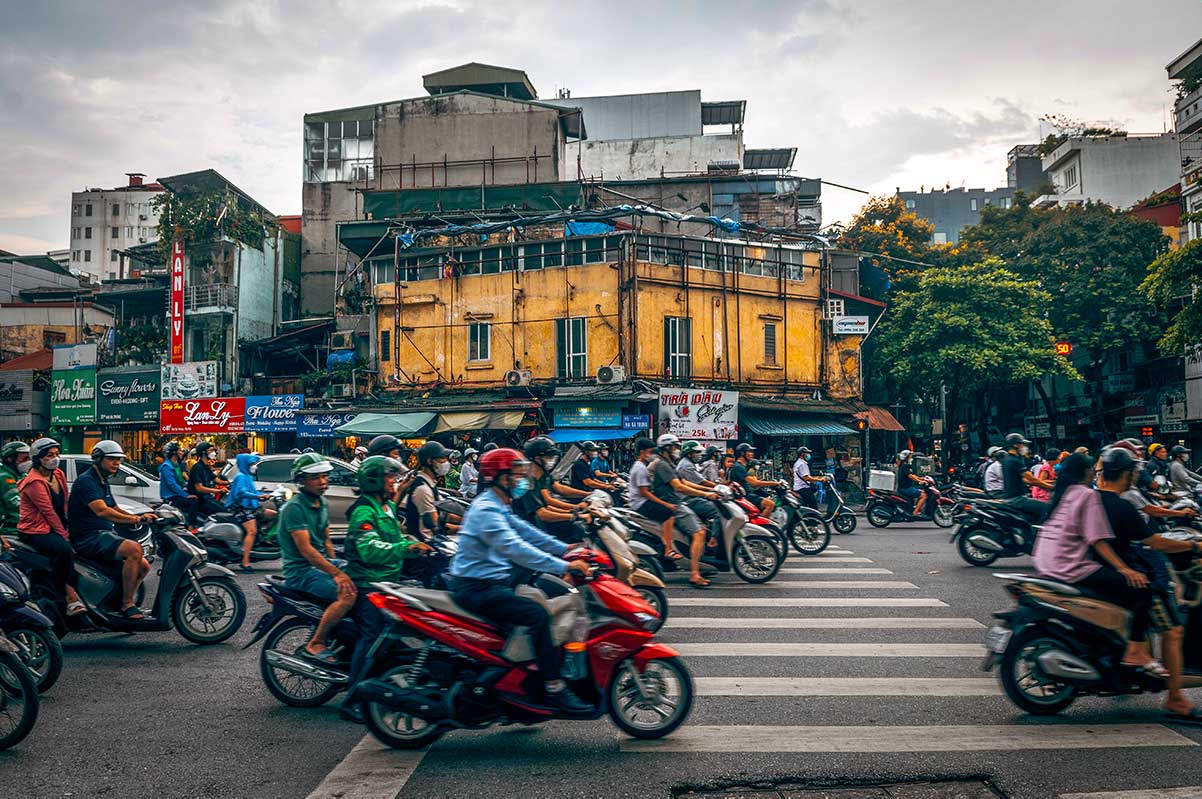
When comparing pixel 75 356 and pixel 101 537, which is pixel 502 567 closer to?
pixel 101 537

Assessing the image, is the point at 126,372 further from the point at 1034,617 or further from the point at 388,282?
the point at 1034,617

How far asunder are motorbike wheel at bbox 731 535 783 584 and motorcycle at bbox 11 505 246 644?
541 cm

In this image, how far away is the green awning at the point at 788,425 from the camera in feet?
87.8

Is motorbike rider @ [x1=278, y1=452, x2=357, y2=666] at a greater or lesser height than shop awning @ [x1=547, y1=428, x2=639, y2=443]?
lesser

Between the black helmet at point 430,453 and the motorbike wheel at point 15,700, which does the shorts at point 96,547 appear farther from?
the black helmet at point 430,453

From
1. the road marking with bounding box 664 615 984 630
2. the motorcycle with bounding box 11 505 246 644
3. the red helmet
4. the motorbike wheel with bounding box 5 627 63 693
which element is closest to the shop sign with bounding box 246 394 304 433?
the motorcycle with bounding box 11 505 246 644

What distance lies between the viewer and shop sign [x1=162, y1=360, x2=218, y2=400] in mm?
32688

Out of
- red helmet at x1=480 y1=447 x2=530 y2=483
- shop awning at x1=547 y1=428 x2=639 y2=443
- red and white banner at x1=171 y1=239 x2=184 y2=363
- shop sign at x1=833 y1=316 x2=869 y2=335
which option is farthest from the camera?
red and white banner at x1=171 y1=239 x2=184 y2=363

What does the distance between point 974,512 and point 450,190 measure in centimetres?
2619

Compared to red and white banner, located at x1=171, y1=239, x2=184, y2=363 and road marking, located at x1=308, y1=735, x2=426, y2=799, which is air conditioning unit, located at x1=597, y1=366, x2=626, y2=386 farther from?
road marking, located at x1=308, y1=735, x2=426, y2=799

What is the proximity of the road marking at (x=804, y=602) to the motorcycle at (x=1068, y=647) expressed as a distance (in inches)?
141

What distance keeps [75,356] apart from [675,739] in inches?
1489

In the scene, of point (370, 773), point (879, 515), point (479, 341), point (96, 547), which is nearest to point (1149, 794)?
point (370, 773)

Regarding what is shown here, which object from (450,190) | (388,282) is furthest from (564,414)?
(450,190)
